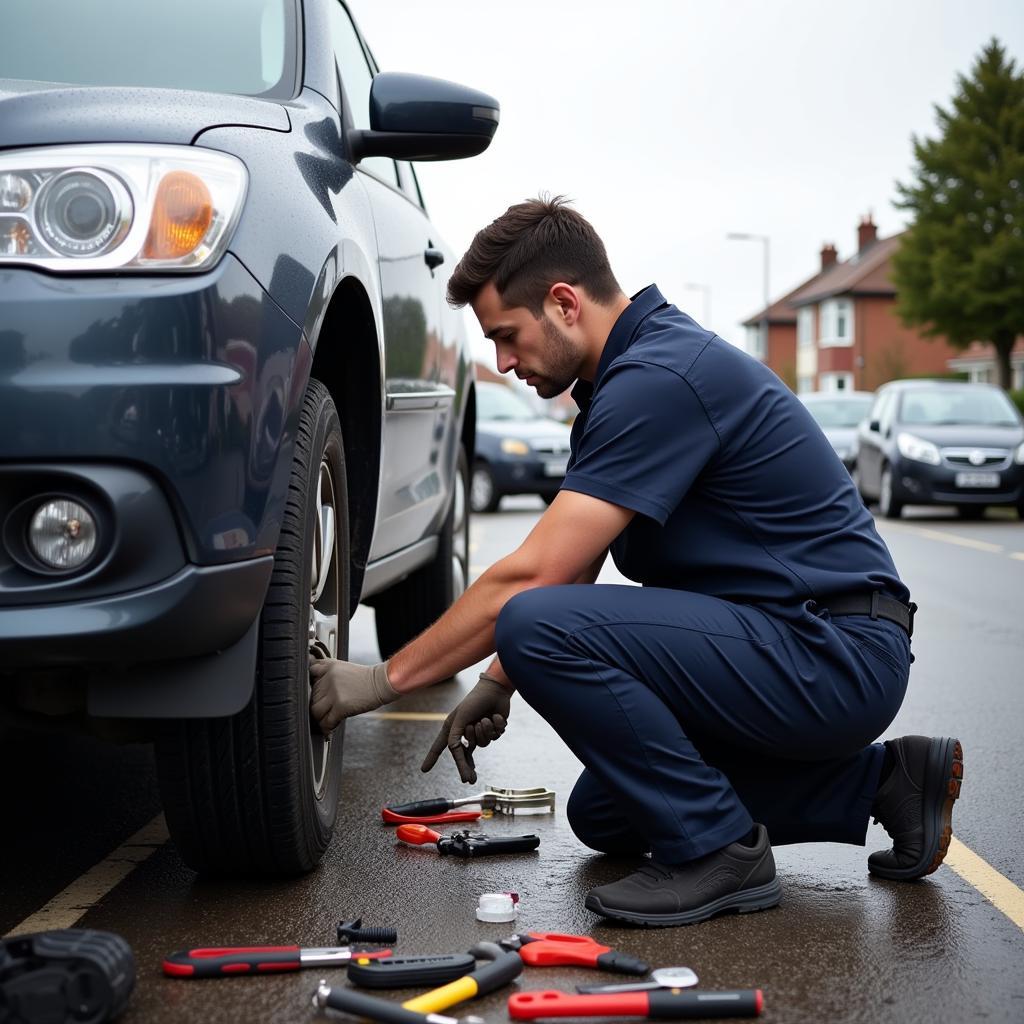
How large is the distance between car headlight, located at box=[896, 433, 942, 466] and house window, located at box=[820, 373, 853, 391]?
5116cm

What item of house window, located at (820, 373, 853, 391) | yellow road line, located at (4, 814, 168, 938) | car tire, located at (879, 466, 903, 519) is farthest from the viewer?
house window, located at (820, 373, 853, 391)

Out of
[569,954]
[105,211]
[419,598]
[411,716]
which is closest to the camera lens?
[105,211]

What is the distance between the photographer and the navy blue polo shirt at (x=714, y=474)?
300 cm

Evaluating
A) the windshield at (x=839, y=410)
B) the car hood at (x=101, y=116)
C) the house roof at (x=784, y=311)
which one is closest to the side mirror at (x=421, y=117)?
the car hood at (x=101, y=116)

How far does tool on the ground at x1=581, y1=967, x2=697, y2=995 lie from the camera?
2.49m

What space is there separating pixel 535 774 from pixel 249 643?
6.13 ft

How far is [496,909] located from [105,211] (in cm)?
142

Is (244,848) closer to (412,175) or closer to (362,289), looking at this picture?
(362,289)

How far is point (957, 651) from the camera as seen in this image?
22.4 ft

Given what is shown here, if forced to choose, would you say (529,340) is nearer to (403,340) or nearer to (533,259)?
(533,259)

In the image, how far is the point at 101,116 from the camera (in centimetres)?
258

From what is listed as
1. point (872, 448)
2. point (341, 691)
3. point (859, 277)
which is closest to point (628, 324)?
point (341, 691)

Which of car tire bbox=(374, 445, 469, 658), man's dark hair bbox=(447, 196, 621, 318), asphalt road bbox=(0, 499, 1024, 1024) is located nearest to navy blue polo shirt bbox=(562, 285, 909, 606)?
man's dark hair bbox=(447, 196, 621, 318)

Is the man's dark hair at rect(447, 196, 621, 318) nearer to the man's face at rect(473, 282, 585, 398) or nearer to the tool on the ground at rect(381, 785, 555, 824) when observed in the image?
the man's face at rect(473, 282, 585, 398)
